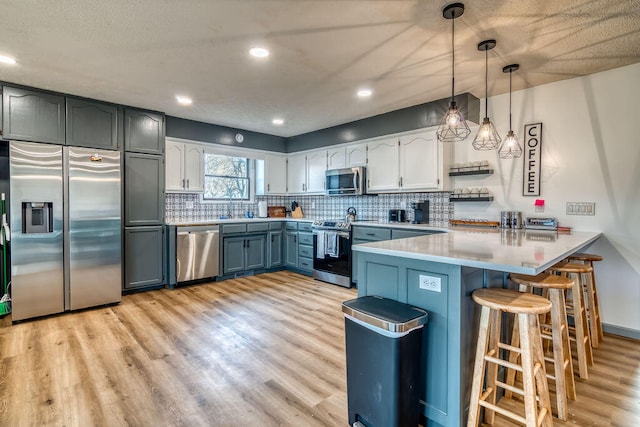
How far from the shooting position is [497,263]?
56.3 inches

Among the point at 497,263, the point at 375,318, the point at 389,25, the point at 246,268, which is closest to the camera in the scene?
the point at 497,263

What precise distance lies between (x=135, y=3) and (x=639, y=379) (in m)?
4.17

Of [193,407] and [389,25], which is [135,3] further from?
[193,407]

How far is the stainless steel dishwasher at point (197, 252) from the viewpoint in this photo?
450cm

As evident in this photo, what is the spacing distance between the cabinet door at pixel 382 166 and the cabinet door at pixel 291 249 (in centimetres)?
159

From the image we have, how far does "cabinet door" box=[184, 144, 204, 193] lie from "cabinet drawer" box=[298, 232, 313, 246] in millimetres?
1721

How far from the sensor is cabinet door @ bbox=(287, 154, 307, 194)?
5.82 m

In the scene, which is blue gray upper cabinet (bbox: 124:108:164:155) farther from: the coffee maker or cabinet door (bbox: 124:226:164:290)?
the coffee maker

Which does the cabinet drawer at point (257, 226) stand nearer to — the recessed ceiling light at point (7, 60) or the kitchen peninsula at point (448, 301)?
the recessed ceiling light at point (7, 60)

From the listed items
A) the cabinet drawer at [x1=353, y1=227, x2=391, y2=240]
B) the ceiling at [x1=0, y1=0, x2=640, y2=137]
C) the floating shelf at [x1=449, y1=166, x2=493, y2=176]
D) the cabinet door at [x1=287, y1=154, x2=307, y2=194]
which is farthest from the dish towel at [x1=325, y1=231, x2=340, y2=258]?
the ceiling at [x1=0, y1=0, x2=640, y2=137]

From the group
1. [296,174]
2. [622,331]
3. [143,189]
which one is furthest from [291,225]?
[622,331]

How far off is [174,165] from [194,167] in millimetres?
299

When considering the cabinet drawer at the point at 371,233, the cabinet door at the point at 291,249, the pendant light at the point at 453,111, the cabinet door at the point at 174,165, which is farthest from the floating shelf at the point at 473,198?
the cabinet door at the point at 174,165

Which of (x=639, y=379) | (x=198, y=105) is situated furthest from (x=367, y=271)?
(x=198, y=105)
